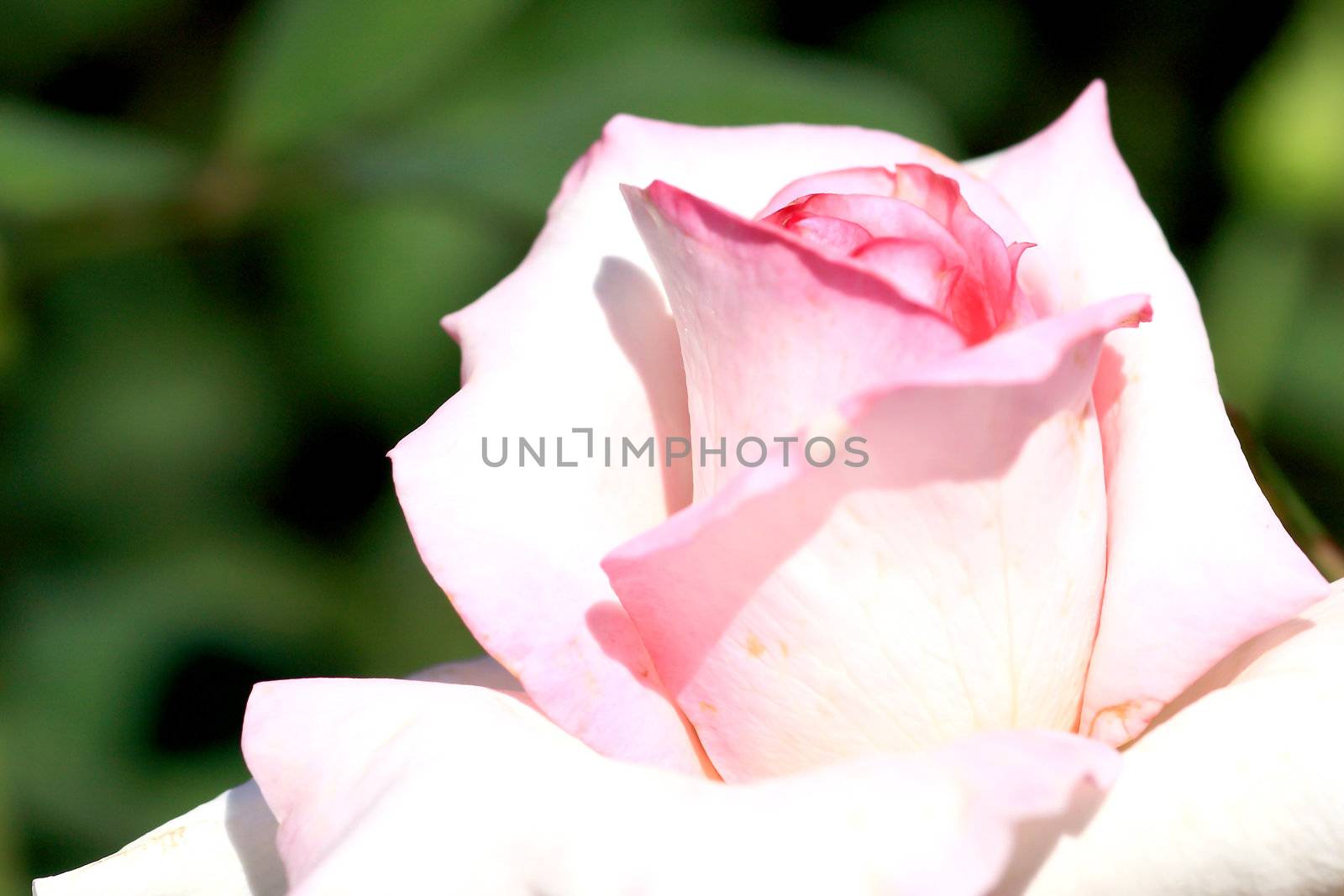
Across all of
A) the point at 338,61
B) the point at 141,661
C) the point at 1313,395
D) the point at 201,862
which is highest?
the point at 338,61

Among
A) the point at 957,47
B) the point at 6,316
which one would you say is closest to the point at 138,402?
the point at 6,316

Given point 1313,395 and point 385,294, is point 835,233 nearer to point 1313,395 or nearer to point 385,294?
point 1313,395

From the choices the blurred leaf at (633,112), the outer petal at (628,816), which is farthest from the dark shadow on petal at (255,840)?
the blurred leaf at (633,112)

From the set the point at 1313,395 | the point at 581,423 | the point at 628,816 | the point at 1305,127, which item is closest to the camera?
the point at 628,816

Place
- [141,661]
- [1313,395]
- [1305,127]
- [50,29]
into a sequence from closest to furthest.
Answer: [1305,127] → [1313,395] → [141,661] → [50,29]

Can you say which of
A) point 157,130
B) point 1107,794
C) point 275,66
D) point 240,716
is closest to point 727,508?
point 1107,794

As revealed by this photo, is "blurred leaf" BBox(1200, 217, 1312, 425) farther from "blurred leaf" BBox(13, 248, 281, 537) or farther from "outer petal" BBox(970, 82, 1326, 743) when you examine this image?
"blurred leaf" BBox(13, 248, 281, 537)
